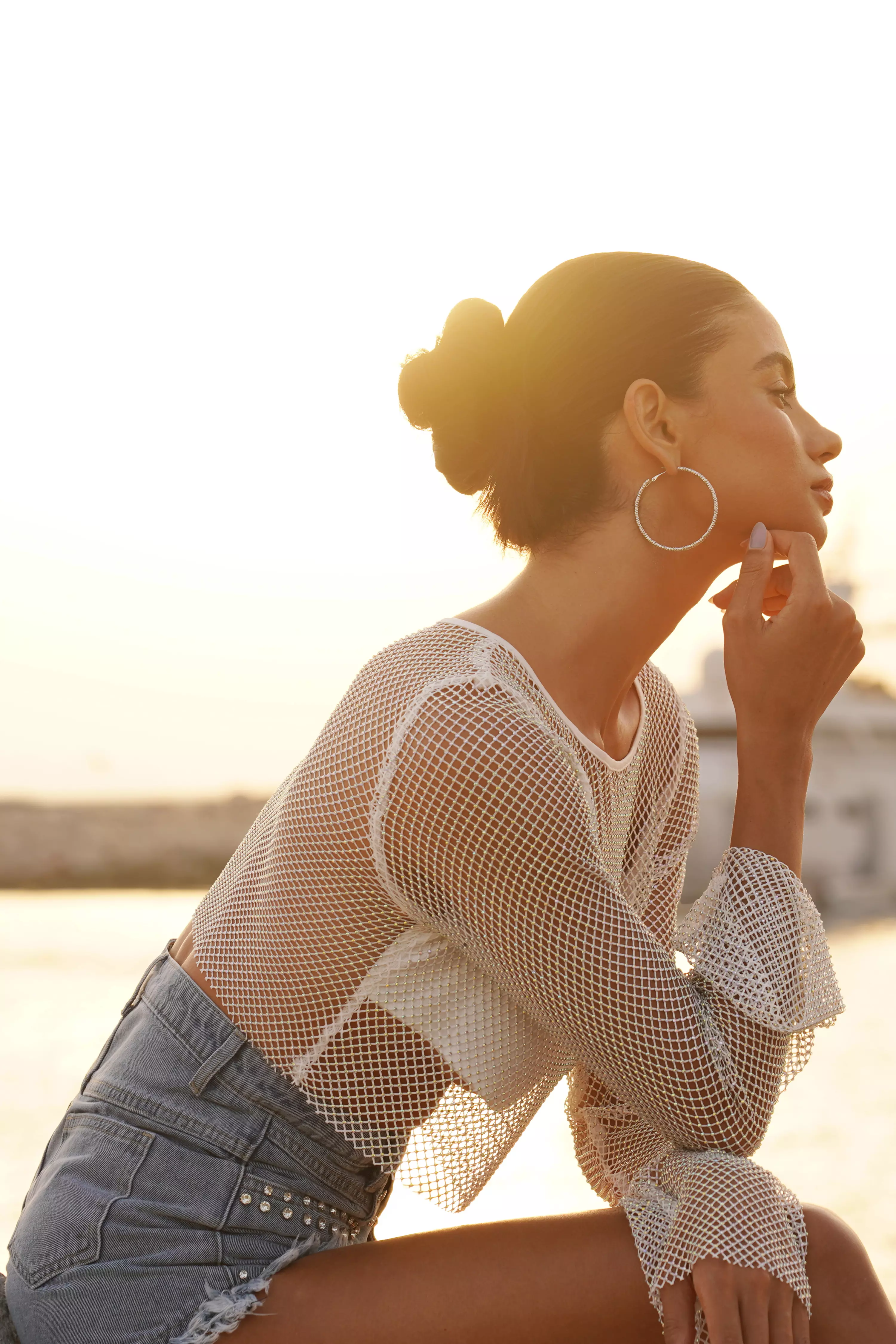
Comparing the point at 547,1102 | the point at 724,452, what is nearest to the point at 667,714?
the point at 724,452

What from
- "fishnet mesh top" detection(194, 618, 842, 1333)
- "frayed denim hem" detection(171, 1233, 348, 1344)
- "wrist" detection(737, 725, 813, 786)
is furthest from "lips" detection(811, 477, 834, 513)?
"frayed denim hem" detection(171, 1233, 348, 1344)

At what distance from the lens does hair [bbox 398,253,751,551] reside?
1.32 metres

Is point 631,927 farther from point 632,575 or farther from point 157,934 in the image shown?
point 157,934

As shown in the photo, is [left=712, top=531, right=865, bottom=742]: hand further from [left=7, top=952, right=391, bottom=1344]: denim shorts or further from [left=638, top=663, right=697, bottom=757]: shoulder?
[left=7, top=952, right=391, bottom=1344]: denim shorts

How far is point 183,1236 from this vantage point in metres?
1.08

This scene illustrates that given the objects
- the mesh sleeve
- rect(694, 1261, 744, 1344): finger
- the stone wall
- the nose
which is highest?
the nose

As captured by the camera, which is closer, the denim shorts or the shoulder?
the denim shorts

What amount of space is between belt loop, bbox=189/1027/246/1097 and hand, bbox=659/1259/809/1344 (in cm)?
42

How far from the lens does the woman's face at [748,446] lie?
Answer: 1.32 meters

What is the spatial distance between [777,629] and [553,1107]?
2.65 metres

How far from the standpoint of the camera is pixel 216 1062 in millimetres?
1139

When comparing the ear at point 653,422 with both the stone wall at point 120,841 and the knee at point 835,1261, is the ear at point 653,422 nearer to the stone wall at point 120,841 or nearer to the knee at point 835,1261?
the knee at point 835,1261

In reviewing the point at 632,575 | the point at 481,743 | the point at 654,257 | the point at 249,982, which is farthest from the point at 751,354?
the point at 249,982

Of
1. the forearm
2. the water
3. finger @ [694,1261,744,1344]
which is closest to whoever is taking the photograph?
finger @ [694,1261,744,1344]
